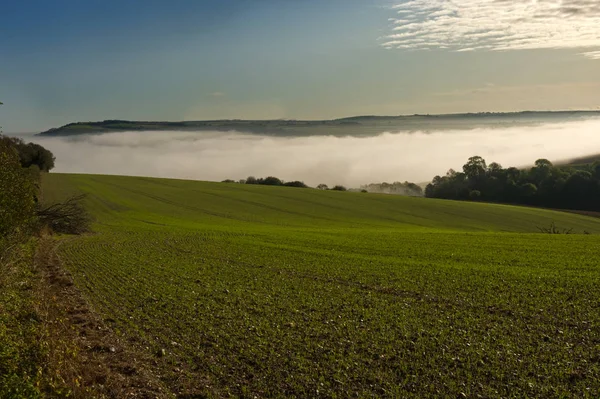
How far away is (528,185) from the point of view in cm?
11938

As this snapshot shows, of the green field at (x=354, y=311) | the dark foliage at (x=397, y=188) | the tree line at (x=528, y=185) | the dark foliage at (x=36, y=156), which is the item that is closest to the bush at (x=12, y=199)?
the green field at (x=354, y=311)

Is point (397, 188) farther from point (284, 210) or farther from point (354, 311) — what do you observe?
point (354, 311)

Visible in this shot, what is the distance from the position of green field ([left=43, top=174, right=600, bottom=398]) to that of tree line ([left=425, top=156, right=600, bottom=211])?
80427 mm

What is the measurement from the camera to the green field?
41.3 feet

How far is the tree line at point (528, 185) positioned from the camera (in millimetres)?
113062

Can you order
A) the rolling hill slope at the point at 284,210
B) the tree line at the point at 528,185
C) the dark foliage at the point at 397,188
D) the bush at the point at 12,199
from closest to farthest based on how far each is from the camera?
the bush at the point at 12,199
the rolling hill slope at the point at 284,210
the tree line at the point at 528,185
the dark foliage at the point at 397,188

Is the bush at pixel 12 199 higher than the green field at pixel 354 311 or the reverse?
higher

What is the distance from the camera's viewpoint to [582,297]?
20.3m

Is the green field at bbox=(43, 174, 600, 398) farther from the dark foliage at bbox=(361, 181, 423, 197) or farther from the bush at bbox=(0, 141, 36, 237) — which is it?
the dark foliage at bbox=(361, 181, 423, 197)

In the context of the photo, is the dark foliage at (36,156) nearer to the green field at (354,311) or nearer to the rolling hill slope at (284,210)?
the rolling hill slope at (284,210)

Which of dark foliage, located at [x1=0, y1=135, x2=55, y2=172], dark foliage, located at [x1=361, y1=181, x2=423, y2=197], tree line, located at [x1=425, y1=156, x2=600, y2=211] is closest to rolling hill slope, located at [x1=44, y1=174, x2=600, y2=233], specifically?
dark foliage, located at [x1=0, y1=135, x2=55, y2=172]

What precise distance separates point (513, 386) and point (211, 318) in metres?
10.4

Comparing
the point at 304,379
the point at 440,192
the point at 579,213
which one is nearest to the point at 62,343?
the point at 304,379

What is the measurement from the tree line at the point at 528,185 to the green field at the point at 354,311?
264 feet
